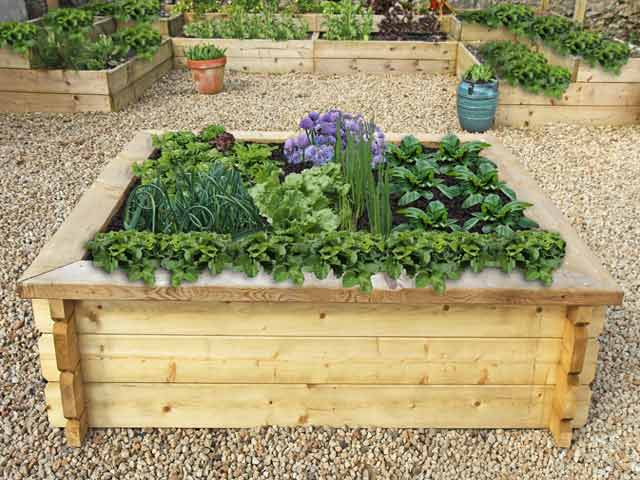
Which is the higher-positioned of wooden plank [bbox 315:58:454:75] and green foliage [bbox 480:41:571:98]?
green foliage [bbox 480:41:571:98]

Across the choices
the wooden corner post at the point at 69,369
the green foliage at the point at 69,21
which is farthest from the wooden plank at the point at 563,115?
the wooden corner post at the point at 69,369

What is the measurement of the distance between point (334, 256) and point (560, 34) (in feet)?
16.5

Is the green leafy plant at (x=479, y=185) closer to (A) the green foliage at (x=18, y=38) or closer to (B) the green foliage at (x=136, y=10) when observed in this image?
(A) the green foliage at (x=18, y=38)

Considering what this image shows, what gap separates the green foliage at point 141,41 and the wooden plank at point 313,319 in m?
4.63

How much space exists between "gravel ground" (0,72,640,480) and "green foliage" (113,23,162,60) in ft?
2.30

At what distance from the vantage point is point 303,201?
2.64 meters

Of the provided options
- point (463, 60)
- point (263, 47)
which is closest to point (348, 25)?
point (263, 47)

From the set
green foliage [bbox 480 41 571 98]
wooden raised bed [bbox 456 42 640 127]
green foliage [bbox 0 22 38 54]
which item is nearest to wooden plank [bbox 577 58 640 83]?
wooden raised bed [bbox 456 42 640 127]

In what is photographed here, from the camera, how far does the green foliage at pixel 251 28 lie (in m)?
7.45

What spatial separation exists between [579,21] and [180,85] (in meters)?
4.12

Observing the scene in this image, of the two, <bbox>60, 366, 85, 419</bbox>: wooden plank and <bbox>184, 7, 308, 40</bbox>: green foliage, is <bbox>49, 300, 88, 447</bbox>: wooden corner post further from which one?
<bbox>184, 7, 308, 40</bbox>: green foliage

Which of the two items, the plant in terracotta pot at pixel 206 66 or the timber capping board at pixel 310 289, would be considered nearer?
the timber capping board at pixel 310 289

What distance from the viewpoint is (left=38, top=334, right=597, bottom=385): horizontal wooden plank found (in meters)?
2.34

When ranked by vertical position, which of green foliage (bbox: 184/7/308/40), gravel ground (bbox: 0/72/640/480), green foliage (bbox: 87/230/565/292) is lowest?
gravel ground (bbox: 0/72/640/480)
